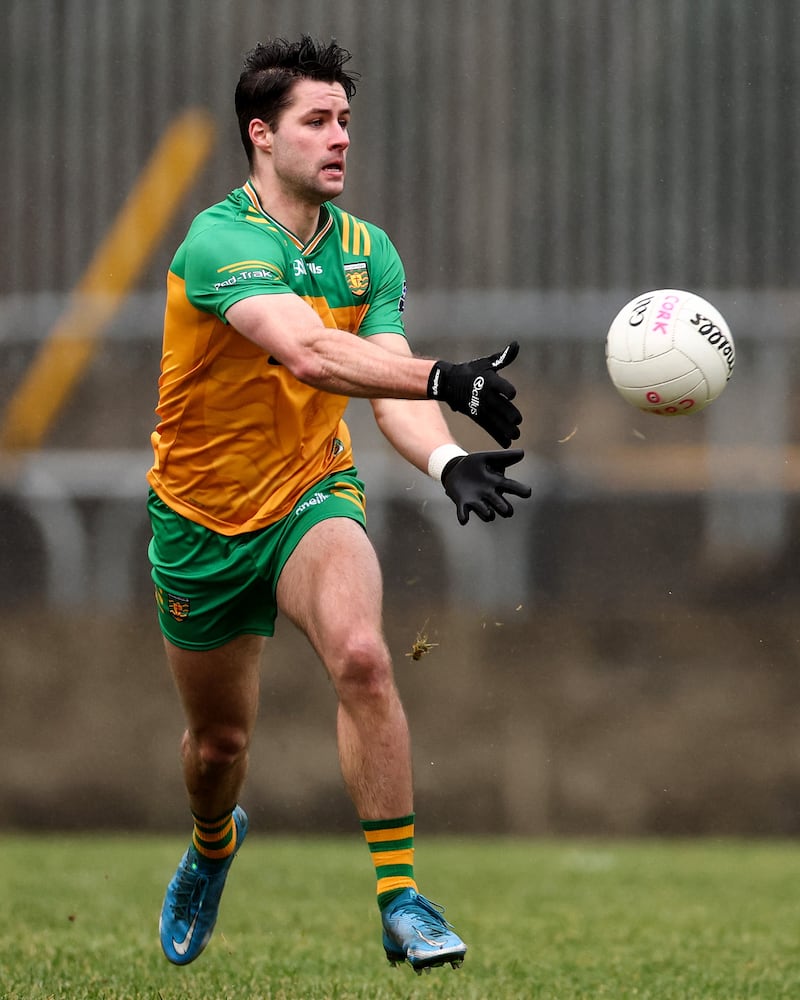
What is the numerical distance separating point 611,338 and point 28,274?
7.26 meters

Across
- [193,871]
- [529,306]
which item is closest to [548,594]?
[529,306]

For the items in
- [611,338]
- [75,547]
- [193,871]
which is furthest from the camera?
[75,547]

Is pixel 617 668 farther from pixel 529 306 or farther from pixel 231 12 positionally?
pixel 231 12

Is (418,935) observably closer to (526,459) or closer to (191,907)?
(191,907)

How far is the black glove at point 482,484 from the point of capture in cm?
502

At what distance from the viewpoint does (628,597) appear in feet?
39.5

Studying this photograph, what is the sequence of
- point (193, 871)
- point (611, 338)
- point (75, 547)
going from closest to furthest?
point (611, 338) → point (193, 871) → point (75, 547)

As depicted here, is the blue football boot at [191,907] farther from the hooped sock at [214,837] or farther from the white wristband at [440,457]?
the white wristband at [440,457]

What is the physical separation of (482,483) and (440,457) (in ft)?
1.45

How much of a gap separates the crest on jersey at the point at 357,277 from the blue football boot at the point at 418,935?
81.0 inches

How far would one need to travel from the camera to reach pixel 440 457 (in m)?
5.54

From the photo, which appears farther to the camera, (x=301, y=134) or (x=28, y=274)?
(x=28, y=274)

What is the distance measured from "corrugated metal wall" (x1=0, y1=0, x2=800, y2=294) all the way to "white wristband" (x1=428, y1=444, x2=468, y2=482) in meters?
6.48

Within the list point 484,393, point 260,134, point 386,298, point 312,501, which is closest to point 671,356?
point 484,393
